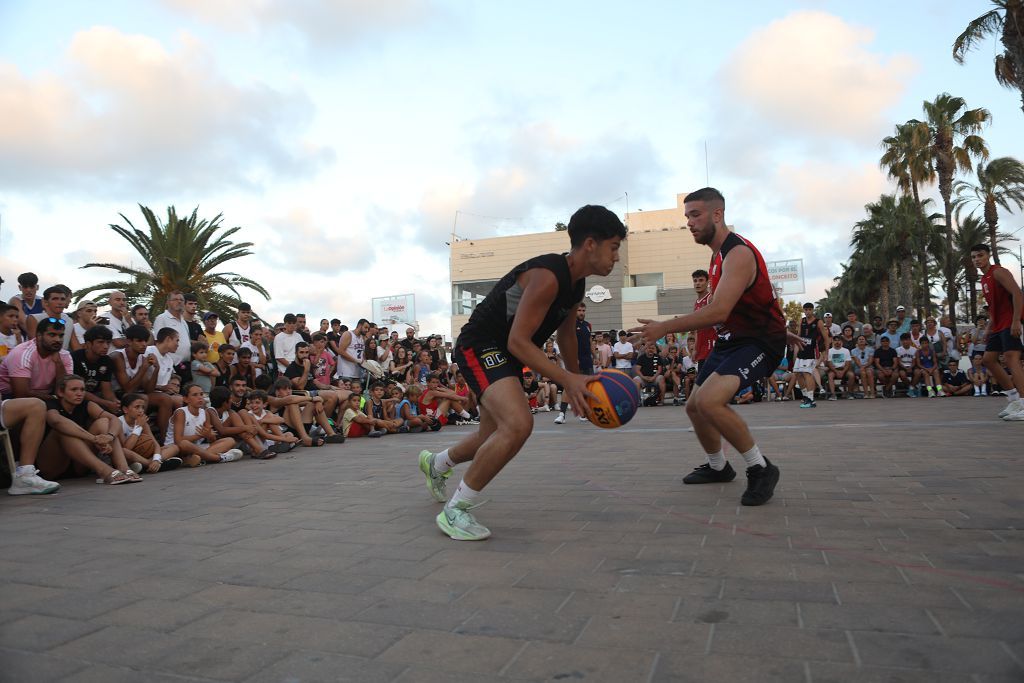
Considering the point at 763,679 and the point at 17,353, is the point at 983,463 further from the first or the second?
the point at 17,353

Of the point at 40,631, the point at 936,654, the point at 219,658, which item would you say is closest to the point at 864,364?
the point at 936,654

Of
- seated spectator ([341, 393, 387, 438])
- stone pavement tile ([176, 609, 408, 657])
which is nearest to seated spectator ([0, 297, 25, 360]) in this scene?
seated spectator ([341, 393, 387, 438])

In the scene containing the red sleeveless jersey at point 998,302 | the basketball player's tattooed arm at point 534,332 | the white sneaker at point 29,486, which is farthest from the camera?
the red sleeveless jersey at point 998,302

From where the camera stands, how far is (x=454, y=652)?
2277mm

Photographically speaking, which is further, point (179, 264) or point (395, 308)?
point (395, 308)

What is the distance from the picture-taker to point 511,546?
3662 millimetres

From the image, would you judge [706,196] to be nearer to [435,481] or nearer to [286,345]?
[435,481]

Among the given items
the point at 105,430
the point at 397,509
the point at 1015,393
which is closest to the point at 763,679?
the point at 397,509

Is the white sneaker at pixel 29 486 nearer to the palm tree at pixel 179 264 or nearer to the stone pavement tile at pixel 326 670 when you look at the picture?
the stone pavement tile at pixel 326 670

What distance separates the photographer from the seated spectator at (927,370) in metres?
16.4

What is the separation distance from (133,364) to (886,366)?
53.4 feet

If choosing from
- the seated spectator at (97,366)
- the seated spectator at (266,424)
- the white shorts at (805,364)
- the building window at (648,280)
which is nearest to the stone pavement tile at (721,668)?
the seated spectator at (97,366)

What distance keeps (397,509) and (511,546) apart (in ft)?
4.54

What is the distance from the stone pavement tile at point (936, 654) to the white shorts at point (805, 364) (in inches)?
549
